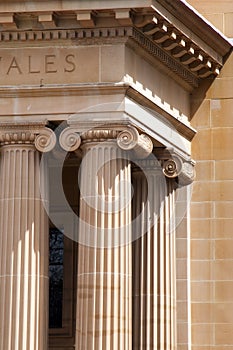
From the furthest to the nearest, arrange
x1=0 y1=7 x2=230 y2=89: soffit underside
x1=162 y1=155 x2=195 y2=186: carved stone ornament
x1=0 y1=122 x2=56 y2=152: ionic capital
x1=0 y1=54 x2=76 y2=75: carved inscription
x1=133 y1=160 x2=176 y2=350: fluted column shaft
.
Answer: x1=162 y1=155 x2=195 y2=186: carved stone ornament, x1=133 y1=160 x2=176 y2=350: fluted column shaft, x1=0 y1=54 x2=76 y2=75: carved inscription, x1=0 y1=122 x2=56 y2=152: ionic capital, x1=0 y1=7 x2=230 y2=89: soffit underside

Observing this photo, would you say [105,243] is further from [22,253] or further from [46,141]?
[46,141]

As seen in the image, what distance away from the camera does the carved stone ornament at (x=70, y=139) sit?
48281 mm

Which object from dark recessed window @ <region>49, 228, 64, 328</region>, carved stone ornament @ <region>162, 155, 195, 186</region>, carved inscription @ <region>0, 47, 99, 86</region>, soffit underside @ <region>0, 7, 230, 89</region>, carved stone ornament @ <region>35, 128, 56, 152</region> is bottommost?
dark recessed window @ <region>49, 228, 64, 328</region>

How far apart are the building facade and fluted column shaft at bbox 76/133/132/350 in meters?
0.03

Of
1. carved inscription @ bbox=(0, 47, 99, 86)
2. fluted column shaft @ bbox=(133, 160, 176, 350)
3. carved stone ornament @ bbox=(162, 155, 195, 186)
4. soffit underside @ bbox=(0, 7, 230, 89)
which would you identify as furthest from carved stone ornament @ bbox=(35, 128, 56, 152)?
carved stone ornament @ bbox=(162, 155, 195, 186)

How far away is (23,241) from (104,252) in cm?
203

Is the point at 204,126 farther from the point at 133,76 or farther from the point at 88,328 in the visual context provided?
the point at 88,328

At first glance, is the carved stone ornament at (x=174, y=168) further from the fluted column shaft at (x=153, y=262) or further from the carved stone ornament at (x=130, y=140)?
the carved stone ornament at (x=130, y=140)

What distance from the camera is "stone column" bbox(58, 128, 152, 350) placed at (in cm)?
4769

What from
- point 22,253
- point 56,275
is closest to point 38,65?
point 22,253

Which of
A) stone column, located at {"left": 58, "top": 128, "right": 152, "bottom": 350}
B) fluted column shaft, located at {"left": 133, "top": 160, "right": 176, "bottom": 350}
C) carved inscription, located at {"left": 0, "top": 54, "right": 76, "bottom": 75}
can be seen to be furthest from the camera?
fluted column shaft, located at {"left": 133, "top": 160, "right": 176, "bottom": 350}

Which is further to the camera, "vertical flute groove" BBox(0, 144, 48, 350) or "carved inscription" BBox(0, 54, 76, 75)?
"carved inscription" BBox(0, 54, 76, 75)

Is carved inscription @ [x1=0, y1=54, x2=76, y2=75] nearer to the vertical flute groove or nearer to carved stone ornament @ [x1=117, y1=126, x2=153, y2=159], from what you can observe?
the vertical flute groove

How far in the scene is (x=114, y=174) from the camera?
48312mm
